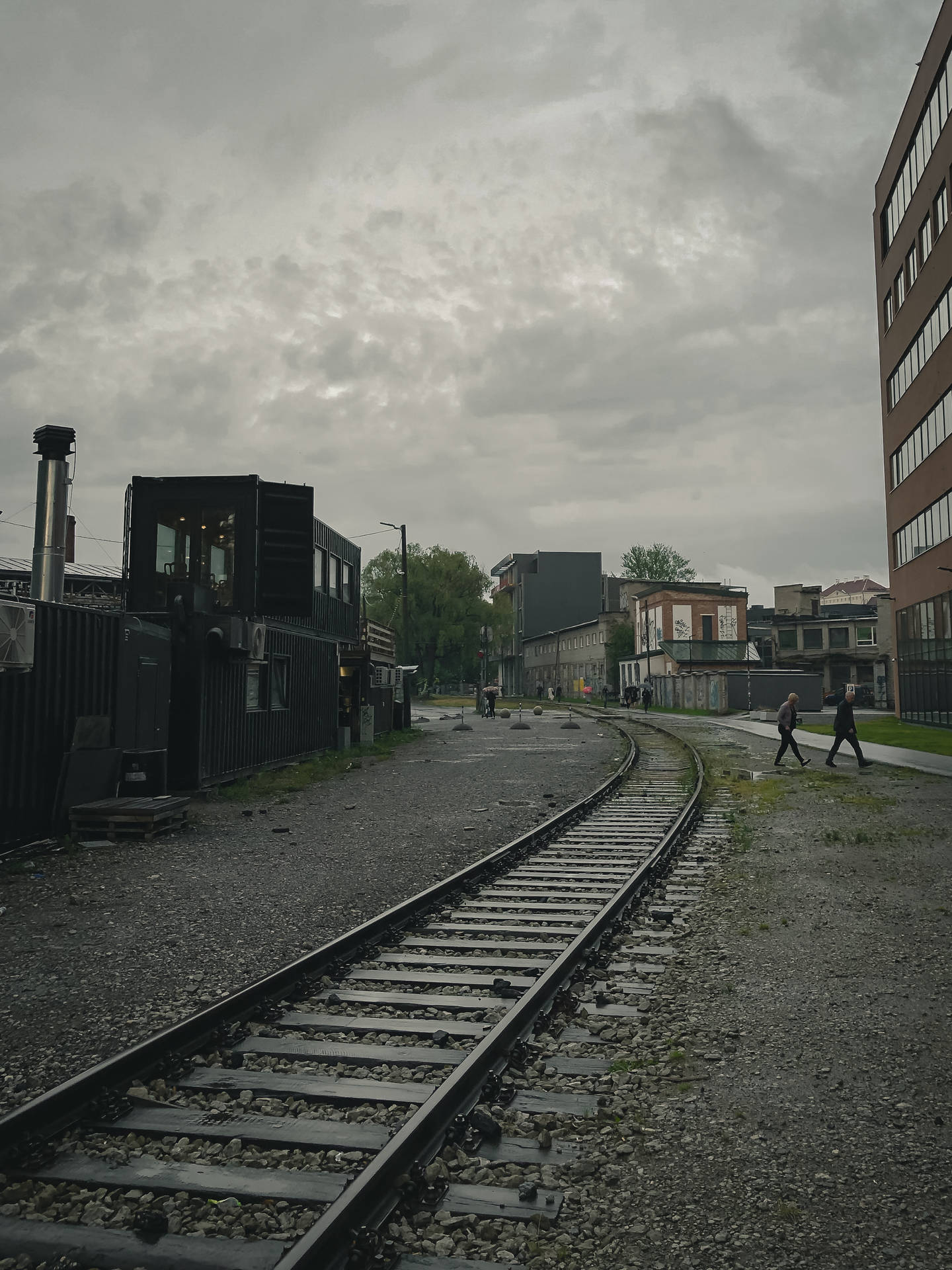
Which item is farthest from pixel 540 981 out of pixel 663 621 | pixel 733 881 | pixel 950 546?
pixel 663 621

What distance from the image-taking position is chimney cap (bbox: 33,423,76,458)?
674 inches

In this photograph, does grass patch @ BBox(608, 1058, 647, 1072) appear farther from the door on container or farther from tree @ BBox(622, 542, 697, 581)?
tree @ BBox(622, 542, 697, 581)

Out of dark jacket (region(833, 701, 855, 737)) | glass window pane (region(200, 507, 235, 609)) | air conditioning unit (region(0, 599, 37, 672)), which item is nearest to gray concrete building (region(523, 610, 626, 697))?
dark jacket (region(833, 701, 855, 737))

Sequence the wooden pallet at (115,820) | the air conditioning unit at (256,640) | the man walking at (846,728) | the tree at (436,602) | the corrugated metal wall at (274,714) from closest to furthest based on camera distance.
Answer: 1. the wooden pallet at (115,820)
2. the corrugated metal wall at (274,714)
3. the air conditioning unit at (256,640)
4. the man walking at (846,728)
5. the tree at (436,602)

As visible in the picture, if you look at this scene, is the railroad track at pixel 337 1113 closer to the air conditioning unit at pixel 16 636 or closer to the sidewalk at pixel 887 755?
the air conditioning unit at pixel 16 636

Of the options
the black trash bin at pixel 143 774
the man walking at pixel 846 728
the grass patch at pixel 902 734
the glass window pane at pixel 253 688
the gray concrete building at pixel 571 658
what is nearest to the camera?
the black trash bin at pixel 143 774

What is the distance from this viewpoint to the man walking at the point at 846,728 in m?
21.0

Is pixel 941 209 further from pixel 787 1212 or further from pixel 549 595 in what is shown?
pixel 549 595

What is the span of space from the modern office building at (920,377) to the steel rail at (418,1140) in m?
29.3

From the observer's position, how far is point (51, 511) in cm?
1700

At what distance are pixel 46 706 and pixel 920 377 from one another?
3300 cm

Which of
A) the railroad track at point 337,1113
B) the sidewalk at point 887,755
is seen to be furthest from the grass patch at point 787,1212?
the sidewalk at point 887,755

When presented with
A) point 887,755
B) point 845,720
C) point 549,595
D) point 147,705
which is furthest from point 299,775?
point 549,595

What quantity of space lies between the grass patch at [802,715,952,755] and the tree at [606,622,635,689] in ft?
159
